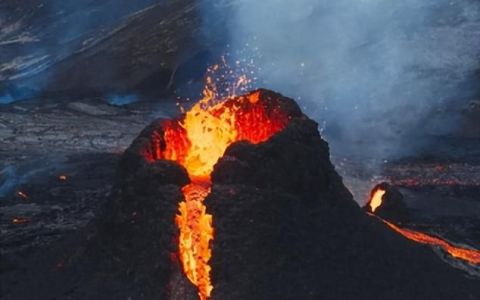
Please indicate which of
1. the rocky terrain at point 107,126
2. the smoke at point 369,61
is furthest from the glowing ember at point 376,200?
the smoke at point 369,61

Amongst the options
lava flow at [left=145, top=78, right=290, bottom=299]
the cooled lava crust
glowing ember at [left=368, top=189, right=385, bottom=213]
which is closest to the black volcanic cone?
the cooled lava crust

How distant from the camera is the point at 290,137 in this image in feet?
21.9

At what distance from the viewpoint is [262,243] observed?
19.2ft

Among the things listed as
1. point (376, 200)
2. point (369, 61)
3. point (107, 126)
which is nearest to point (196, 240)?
point (376, 200)

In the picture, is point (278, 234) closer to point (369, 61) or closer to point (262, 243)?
point (262, 243)

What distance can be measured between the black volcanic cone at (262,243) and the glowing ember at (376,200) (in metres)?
3.09

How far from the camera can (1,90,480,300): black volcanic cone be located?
559 centimetres

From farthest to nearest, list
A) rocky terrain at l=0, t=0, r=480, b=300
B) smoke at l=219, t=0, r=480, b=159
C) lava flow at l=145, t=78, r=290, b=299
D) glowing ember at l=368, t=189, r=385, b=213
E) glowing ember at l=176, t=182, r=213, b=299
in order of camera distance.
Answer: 1. smoke at l=219, t=0, r=480, b=159
2. glowing ember at l=368, t=189, r=385, b=213
3. rocky terrain at l=0, t=0, r=480, b=300
4. lava flow at l=145, t=78, r=290, b=299
5. glowing ember at l=176, t=182, r=213, b=299

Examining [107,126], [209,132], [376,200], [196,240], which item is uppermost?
[107,126]

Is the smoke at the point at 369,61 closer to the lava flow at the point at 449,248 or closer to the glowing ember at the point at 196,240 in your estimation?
the lava flow at the point at 449,248

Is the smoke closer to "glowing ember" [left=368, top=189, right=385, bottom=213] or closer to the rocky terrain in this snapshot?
the rocky terrain

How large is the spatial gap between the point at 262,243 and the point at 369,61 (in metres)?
12.8

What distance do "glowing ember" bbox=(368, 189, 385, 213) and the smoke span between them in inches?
149

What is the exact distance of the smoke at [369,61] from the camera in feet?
50.9
